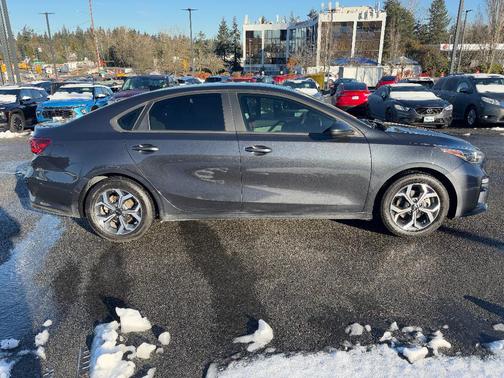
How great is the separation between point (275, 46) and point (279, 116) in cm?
8421

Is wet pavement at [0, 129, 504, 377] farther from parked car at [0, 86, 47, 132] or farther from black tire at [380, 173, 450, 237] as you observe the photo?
parked car at [0, 86, 47, 132]

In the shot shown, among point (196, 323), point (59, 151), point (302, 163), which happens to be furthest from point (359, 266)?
point (59, 151)

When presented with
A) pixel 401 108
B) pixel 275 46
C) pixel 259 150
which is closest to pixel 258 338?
pixel 259 150

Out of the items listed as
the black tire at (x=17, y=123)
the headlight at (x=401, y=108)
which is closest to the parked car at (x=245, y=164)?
the headlight at (x=401, y=108)

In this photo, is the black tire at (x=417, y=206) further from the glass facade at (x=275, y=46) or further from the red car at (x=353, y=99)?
the glass facade at (x=275, y=46)

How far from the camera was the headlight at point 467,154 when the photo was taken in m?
3.81

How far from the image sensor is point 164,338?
2.50 m

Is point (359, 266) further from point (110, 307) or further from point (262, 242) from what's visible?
point (110, 307)

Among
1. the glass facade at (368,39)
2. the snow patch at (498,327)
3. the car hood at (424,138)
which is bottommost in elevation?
the snow patch at (498,327)

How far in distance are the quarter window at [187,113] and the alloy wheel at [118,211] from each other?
799mm

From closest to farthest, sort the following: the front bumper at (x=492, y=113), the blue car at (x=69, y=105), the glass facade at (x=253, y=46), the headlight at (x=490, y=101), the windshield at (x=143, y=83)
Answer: the blue car at (x=69, y=105), the front bumper at (x=492, y=113), the headlight at (x=490, y=101), the windshield at (x=143, y=83), the glass facade at (x=253, y=46)

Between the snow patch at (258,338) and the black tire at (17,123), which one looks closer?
the snow patch at (258,338)

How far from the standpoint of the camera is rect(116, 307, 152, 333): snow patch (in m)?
2.60

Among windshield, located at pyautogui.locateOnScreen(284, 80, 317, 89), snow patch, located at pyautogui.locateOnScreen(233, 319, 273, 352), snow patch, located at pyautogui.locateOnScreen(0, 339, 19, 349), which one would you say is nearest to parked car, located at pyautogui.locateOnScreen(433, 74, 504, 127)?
windshield, located at pyautogui.locateOnScreen(284, 80, 317, 89)
